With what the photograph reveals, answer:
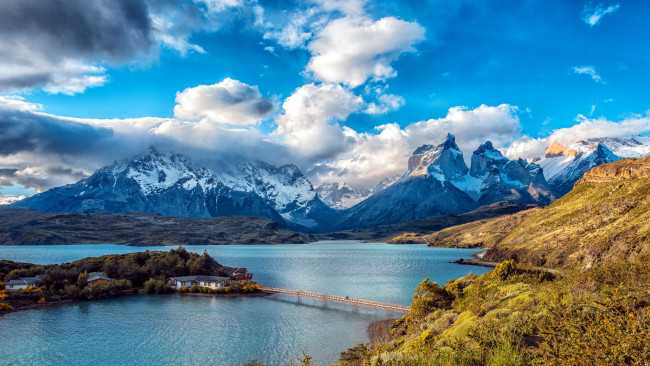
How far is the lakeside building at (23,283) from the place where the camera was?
8138cm

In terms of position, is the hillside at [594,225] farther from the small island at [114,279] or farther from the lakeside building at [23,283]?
the lakeside building at [23,283]

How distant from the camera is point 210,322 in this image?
63906mm

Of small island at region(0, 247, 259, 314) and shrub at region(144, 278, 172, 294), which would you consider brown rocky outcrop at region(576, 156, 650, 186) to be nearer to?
small island at region(0, 247, 259, 314)

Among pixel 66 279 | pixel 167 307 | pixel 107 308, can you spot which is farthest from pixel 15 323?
pixel 66 279

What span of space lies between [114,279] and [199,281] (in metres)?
20.0

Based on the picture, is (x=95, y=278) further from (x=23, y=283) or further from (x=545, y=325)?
(x=545, y=325)

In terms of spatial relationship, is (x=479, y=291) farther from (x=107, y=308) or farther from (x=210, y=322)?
(x=107, y=308)

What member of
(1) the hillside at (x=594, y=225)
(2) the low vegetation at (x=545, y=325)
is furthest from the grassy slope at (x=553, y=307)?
(1) the hillside at (x=594, y=225)

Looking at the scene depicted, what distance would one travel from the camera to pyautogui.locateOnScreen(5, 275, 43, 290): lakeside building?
8138 centimetres

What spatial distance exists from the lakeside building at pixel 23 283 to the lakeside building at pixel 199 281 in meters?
27.3

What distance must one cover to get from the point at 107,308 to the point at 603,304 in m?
83.6

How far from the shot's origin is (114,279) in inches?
3706

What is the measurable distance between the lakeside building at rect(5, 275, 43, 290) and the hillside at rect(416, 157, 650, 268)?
112066 millimetres

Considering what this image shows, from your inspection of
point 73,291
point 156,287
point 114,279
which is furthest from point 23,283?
point 156,287
